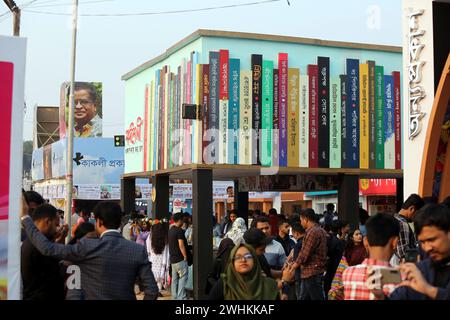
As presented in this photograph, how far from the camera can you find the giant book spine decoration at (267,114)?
573 inches

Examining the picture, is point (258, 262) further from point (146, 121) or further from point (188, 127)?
point (146, 121)

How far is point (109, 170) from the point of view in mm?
35312

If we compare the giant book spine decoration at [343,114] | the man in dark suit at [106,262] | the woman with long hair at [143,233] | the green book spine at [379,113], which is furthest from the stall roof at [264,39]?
the man in dark suit at [106,262]

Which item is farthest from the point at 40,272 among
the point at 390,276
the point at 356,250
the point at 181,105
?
the point at 181,105

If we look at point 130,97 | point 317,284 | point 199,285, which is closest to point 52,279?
point 317,284

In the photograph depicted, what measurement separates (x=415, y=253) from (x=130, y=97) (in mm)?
14731

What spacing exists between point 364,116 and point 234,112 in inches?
121

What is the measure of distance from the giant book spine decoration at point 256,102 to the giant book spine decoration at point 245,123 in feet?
0.30

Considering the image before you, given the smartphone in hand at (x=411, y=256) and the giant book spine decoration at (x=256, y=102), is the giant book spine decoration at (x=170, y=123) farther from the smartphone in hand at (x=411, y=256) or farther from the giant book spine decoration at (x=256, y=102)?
the smartphone in hand at (x=411, y=256)

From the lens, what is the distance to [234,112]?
1434 centimetres

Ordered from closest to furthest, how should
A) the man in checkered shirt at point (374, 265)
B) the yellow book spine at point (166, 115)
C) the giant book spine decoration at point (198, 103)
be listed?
the man in checkered shirt at point (374, 265), the giant book spine decoration at point (198, 103), the yellow book spine at point (166, 115)

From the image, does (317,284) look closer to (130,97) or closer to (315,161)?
(315,161)

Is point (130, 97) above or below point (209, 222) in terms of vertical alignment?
above

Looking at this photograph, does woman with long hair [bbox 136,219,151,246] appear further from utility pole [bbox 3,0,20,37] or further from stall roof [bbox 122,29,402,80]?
utility pole [bbox 3,0,20,37]
